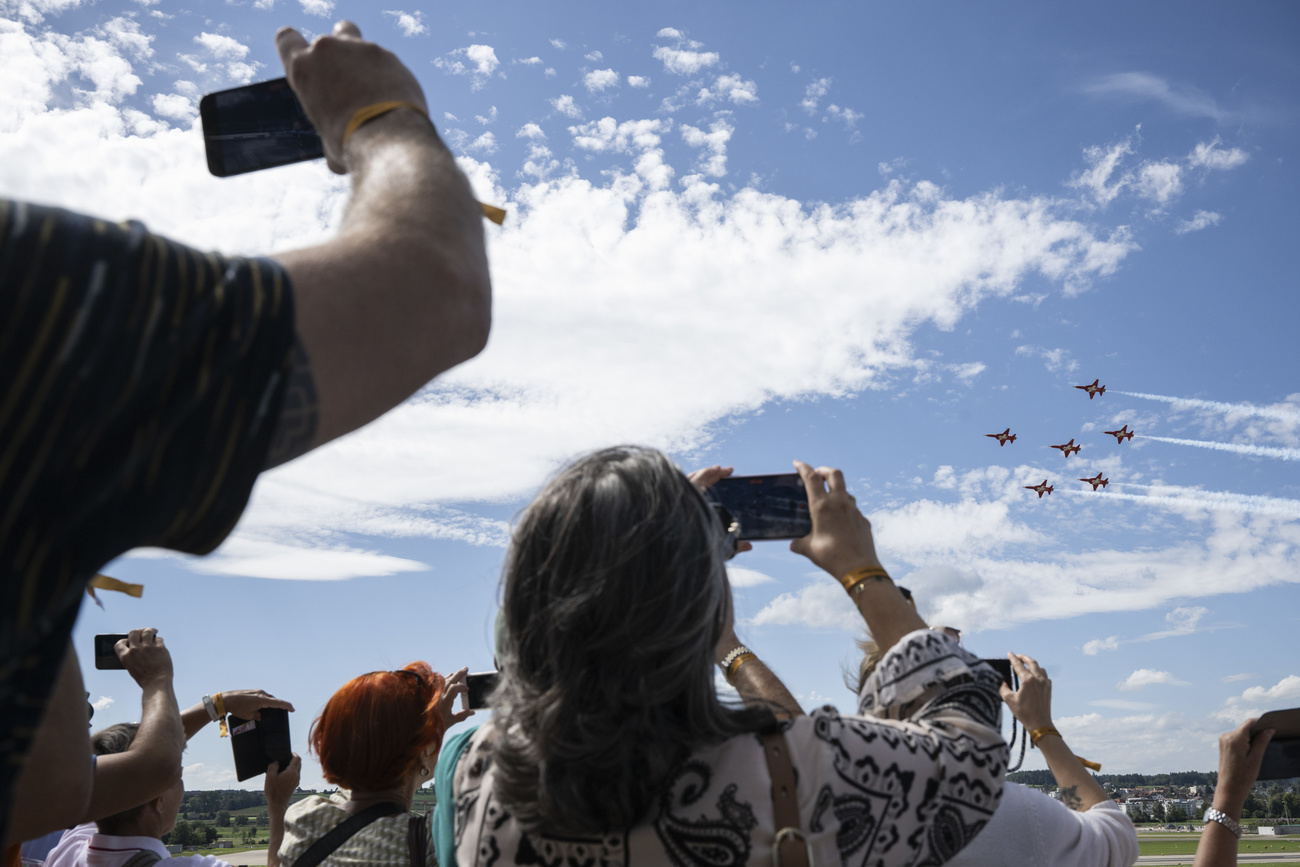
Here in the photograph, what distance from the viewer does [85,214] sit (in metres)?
1.12

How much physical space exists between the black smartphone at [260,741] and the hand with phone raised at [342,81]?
18.3 feet

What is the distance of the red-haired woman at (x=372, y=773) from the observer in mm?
4375

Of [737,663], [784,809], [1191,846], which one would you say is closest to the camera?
[784,809]

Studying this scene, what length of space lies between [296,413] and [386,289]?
228 mm

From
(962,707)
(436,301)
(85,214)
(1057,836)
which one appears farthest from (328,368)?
(1057,836)

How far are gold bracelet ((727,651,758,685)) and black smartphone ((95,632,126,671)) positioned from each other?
16.0 ft

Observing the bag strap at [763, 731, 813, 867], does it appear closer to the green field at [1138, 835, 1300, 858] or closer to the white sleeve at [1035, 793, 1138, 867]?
the white sleeve at [1035, 793, 1138, 867]

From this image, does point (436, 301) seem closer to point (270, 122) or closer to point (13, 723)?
point (13, 723)

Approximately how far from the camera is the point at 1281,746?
16.3 feet

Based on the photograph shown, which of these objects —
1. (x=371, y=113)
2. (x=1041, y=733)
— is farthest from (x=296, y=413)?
Answer: (x=1041, y=733)

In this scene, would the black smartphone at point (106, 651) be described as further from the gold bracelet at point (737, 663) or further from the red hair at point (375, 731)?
the gold bracelet at point (737, 663)

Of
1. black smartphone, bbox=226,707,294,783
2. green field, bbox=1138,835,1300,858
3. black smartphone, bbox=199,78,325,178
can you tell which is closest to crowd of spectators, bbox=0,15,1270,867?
black smartphone, bbox=199,78,325,178

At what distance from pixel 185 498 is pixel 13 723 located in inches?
13.8

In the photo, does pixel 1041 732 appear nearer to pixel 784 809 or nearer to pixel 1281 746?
pixel 1281 746
